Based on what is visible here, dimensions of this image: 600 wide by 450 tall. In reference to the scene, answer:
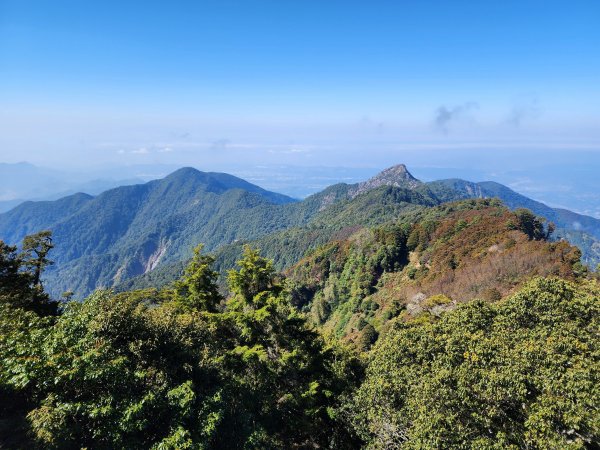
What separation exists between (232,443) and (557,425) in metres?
11.1

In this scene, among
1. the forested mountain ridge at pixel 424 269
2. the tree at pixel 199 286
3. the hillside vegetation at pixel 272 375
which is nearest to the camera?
the hillside vegetation at pixel 272 375

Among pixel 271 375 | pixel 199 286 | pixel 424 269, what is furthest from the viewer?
pixel 424 269

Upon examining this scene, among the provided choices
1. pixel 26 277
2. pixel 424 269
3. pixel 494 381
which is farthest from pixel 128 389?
pixel 424 269

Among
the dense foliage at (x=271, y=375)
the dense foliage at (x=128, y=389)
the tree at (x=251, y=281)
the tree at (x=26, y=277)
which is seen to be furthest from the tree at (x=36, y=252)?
the tree at (x=251, y=281)

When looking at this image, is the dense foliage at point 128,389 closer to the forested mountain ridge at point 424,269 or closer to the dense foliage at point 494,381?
the dense foliage at point 494,381

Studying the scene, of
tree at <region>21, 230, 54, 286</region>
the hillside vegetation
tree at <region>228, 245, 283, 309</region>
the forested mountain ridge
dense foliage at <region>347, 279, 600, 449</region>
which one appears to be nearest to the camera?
the hillside vegetation

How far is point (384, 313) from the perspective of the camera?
56.9 meters

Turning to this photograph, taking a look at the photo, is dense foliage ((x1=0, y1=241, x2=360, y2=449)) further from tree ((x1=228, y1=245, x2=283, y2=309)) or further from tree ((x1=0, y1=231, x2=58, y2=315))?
tree ((x1=0, y1=231, x2=58, y2=315))

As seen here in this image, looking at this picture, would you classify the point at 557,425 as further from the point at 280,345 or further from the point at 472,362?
the point at 280,345

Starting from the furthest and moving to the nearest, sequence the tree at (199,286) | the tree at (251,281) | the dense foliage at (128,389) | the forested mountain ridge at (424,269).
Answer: the forested mountain ridge at (424,269) → the tree at (199,286) → the tree at (251,281) → the dense foliage at (128,389)

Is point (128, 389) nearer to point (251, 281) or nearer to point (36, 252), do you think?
point (251, 281)

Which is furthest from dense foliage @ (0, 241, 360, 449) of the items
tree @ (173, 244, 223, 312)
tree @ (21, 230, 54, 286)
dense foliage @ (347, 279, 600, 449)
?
tree @ (21, 230, 54, 286)

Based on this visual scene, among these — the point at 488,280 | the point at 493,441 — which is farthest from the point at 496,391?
the point at 488,280

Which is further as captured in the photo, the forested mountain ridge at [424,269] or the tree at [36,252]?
the forested mountain ridge at [424,269]
